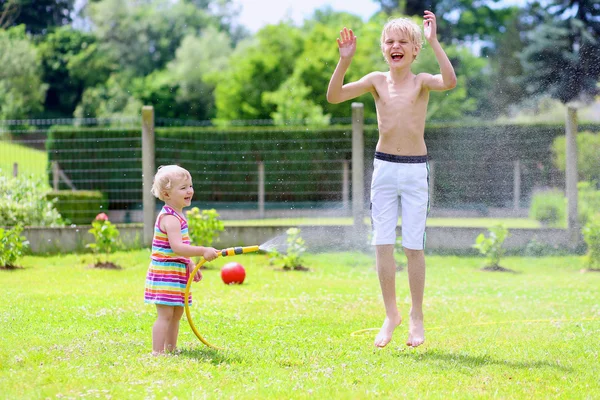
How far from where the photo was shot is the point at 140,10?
55.2 m

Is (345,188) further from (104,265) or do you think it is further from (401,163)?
(401,163)

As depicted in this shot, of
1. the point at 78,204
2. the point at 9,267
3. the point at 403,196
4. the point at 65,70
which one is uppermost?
the point at 65,70

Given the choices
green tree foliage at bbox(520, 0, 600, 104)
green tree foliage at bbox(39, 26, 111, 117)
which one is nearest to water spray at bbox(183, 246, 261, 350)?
green tree foliage at bbox(520, 0, 600, 104)

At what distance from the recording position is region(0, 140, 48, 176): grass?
10.4 m

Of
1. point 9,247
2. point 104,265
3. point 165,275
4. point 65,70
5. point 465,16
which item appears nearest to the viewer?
point 165,275

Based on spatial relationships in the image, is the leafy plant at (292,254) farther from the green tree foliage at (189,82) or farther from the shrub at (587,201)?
the green tree foliage at (189,82)

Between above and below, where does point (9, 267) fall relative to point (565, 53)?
below

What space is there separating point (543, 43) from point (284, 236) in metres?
15.4

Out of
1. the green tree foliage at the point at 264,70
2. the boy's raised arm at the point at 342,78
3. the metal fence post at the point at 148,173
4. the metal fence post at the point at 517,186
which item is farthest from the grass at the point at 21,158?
the green tree foliage at the point at 264,70

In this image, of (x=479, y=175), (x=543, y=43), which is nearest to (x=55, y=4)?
(x=543, y=43)

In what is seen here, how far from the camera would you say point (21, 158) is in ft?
35.2

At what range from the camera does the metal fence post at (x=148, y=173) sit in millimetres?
9406

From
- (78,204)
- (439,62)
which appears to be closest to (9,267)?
(78,204)

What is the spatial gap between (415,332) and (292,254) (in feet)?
13.9
